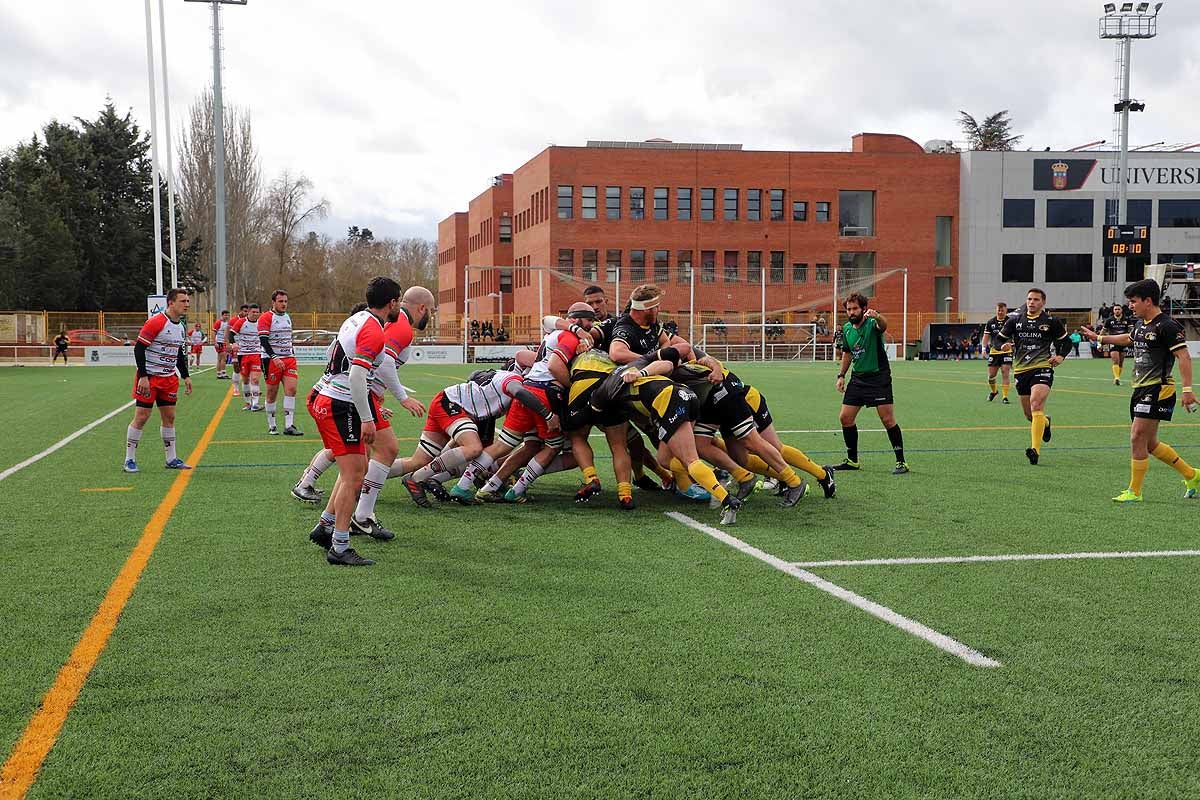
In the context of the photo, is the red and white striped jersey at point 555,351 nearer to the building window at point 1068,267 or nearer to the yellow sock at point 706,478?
the yellow sock at point 706,478

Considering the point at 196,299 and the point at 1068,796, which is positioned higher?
the point at 196,299

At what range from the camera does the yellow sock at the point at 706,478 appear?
26.9 feet

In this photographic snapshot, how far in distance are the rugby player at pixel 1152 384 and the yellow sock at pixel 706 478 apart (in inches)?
146

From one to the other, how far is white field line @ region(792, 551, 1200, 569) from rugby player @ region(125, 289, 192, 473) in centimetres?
778

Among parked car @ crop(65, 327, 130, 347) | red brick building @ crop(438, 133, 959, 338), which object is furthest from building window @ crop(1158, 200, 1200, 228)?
parked car @ crop(65, 327, 130, 347)

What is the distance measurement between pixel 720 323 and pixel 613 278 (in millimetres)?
6559

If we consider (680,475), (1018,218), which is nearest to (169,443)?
(680,475)

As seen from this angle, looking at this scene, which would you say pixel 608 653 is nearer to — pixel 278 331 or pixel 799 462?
pixel 799 462

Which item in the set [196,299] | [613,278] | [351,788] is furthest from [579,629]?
[196,299]

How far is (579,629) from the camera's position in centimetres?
531

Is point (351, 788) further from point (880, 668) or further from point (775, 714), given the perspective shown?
point (880, 668)

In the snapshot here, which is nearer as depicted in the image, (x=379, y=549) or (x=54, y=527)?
(x=379, y=549)

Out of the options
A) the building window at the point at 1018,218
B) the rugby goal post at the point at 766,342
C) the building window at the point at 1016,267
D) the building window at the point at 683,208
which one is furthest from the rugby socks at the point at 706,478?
the building window at the point at 1018,218

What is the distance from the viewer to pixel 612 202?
212ft
